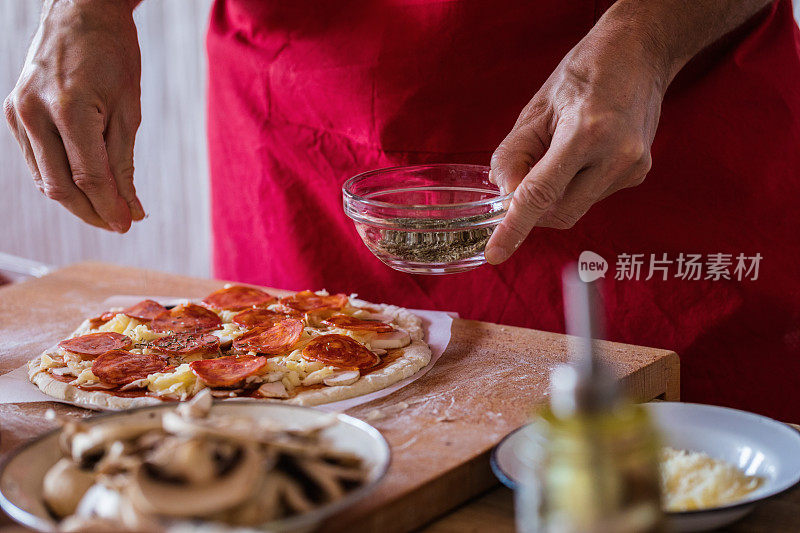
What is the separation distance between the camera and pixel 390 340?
163cm

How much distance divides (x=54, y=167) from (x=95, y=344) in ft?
1.14

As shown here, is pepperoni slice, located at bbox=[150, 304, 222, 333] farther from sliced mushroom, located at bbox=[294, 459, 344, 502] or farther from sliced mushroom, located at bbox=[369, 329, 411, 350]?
sliced mushroom, located at bbox=[294, 459, 344, 502]

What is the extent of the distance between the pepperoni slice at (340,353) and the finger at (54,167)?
1.83 feet

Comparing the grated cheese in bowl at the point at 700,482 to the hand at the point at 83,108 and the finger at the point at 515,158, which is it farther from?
the hand at the point at 83,108

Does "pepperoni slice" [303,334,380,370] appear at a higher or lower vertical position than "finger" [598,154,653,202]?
lower

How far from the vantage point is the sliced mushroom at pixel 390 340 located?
163 cm

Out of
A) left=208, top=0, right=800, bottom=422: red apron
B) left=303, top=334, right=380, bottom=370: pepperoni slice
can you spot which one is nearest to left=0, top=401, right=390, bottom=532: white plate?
left=303, top=334, right=380, bottom=370: pepperoni slice

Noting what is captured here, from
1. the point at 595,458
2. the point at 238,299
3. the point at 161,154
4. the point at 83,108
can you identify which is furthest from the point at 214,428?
the point at 161,154

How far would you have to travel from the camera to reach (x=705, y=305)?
5.98ft

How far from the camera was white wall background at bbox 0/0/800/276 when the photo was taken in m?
3.96

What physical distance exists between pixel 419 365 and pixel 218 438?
760 millimetres

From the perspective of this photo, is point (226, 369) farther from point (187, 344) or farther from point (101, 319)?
point (101, 319)

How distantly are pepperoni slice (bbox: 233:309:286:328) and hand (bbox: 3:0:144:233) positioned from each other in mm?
289

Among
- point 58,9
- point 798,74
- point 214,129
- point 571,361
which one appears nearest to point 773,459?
point 571,361
